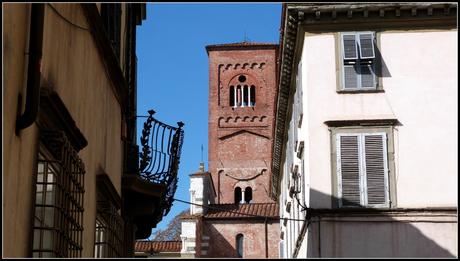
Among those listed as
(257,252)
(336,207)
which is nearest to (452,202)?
(336,207)

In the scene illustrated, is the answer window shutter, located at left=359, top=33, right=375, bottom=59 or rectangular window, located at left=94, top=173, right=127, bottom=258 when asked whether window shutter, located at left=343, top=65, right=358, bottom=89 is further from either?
rectangular window, located at left=94, top=173, right=127, bottom=258

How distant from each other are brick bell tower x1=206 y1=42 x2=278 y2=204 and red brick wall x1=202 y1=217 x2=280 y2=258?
43.4ft

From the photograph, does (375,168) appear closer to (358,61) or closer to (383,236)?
(383,236)

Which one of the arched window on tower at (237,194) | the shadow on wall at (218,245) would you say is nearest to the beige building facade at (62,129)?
the shadow on wall at (218,245)

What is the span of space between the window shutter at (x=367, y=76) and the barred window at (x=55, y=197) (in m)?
12.4

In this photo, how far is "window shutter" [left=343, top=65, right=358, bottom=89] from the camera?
19.1 metres

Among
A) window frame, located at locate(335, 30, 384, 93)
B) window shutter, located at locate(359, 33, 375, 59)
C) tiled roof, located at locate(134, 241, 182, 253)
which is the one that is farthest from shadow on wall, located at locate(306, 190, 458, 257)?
tiled roof, located at locate(134, 241, 182, 253)

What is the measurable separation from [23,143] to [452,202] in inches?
542

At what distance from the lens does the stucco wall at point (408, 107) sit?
18.5 m

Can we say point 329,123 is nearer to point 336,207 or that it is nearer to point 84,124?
point 336,207

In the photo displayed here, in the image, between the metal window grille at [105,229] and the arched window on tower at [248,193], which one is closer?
the metal window grille at [105,229]

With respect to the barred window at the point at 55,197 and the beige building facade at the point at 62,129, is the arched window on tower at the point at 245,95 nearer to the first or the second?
the beige building facade at the point at 62,129

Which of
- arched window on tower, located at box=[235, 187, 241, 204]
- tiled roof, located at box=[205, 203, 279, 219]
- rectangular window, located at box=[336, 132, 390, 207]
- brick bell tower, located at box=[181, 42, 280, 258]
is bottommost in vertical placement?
rectangular window, located at box=[336, 132, 390, 207]

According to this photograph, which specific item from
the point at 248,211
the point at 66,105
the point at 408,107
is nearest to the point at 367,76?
the point at 408,107
